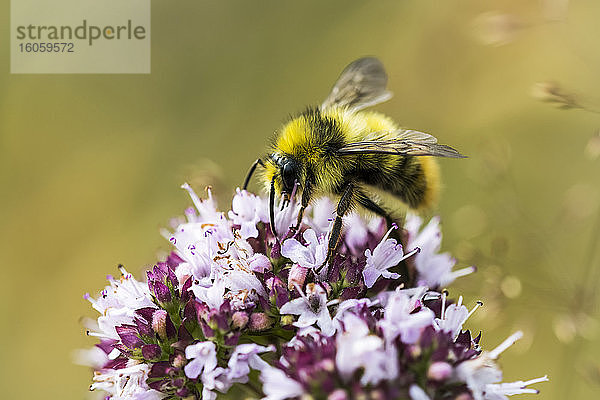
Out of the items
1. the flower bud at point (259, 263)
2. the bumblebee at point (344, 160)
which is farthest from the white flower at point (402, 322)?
the flower bud at point (259, 263)

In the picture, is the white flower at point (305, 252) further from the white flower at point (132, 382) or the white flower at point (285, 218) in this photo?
the white flower at point (132, 382)

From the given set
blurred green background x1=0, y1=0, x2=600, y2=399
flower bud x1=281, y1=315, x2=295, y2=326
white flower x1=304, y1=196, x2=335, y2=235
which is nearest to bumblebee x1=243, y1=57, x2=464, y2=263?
white flower x1=304, y1=196, x2=335, y2=235

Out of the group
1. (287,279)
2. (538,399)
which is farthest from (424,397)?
(538,399)

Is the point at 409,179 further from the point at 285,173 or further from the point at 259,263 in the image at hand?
the point at 259,263

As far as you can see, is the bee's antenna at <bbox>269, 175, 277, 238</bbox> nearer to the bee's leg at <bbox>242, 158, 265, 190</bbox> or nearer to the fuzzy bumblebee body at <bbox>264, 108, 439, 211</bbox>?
the fuzzy bumblebee body at <bbox>264, 108, 439, 211</bbox>

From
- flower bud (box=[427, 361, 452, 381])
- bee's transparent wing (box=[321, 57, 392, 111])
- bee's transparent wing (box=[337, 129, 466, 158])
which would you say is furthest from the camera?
bee's transparent wing (box=[321, 57, 392, 111])
